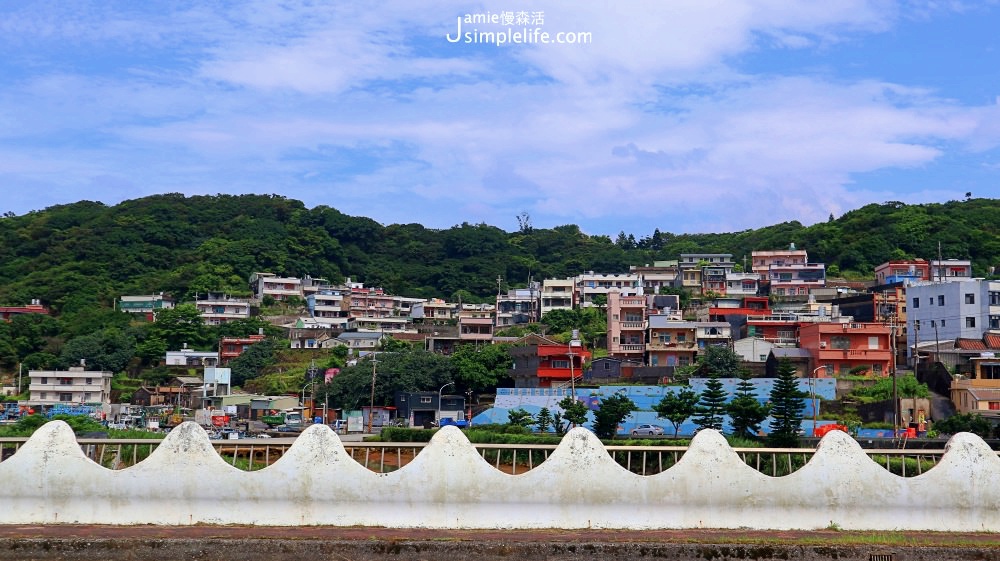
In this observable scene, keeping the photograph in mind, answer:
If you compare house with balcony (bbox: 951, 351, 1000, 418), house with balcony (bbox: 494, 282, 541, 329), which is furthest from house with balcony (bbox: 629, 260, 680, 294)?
house with balcony (bbox: 951, 351, 1000, 418)

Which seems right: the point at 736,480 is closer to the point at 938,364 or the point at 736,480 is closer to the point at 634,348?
the point at 938,364

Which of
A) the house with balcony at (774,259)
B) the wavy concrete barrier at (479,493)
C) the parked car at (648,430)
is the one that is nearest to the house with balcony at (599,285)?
the house with balcony at (774,259)

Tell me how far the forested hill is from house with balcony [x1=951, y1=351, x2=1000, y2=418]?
34000mm

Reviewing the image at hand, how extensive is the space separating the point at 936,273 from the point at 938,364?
2579 cm

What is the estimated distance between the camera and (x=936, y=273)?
67.9 metres

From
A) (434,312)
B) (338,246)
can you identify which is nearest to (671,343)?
(434,312)

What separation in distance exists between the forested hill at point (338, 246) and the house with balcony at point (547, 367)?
1383 inches

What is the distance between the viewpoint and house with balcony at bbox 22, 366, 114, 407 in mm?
59188

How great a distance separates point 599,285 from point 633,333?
15.5m

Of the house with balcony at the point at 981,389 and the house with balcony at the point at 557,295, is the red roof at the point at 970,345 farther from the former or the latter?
the house with balcony at the point at 557,295

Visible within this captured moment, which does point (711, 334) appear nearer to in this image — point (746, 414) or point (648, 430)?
point (648, 430)

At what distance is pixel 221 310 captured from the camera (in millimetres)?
75375

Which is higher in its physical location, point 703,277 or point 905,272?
point 703,277

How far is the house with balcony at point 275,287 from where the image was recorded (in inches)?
3221
